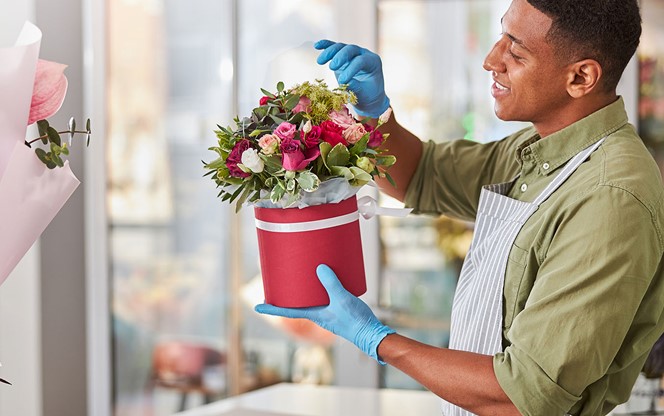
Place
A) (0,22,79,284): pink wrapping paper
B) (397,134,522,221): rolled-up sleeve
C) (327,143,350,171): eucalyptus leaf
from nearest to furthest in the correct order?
1. (0,22,79,284): pink wrapping paper
2. (327,143,350,171): eucalyptus leaf
3. (397,134,522,221): rolled-up sleeve

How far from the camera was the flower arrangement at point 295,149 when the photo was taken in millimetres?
1256

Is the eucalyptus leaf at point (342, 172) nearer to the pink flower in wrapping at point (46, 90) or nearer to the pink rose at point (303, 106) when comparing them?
the pink rose at point (303, 106)

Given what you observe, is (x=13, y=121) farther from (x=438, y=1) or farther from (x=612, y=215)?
(x=438, y=1)

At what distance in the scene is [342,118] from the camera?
1.33 meters

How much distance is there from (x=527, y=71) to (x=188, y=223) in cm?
228

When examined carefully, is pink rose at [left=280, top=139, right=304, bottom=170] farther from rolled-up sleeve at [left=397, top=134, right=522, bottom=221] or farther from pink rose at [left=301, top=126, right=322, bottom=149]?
rolled-up sleeve at [left=397, top=134, right=522, bottom=221]

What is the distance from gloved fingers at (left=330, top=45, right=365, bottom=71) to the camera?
155 centimetres

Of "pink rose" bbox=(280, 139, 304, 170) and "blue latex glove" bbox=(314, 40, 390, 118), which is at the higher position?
"blue latex glove" bbox=(314, 40, 390, 118)

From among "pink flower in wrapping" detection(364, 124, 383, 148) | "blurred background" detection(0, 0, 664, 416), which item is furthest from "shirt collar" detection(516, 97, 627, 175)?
"blurred background" detection(0, 0, 664, 416)

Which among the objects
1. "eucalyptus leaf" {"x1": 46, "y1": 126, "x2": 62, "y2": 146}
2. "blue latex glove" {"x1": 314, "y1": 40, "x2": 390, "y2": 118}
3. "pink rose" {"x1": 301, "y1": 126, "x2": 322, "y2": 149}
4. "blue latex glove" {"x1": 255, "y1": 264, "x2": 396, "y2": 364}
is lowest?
"blue latex glove" {"x1": 255, "y1": 264, "x2": 396, "y2": 364}

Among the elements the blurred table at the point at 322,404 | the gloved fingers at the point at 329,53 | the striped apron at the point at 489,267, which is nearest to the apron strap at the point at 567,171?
the striped apron at the point at 489,267

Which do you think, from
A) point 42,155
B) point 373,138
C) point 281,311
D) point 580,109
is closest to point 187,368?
point 281,311

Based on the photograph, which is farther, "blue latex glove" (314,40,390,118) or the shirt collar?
"blue latex glove" (314,40,390,118)

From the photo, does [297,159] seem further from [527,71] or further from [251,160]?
[527,71]
